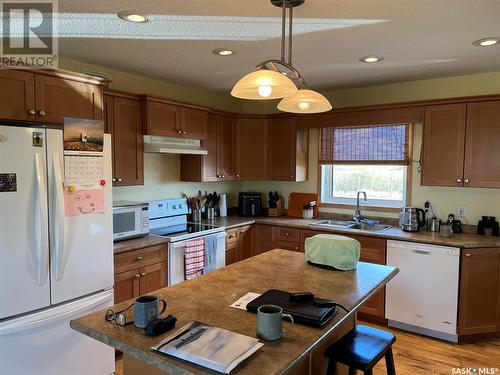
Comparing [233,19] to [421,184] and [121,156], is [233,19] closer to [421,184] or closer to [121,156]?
[121,156]

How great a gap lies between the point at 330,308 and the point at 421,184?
2.49 metres

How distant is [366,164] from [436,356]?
80.4 inches

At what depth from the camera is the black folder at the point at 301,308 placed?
57.5 inches


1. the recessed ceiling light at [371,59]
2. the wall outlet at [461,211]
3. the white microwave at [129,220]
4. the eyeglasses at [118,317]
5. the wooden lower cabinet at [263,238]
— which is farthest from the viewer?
the wooden lower cabinet at [263,238]

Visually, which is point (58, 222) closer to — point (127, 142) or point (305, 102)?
point (127, 142)

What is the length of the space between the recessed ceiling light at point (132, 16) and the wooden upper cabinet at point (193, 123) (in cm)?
150

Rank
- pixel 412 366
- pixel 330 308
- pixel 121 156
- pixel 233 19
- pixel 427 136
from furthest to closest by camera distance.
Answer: pixel 427 136, pixel 121 156, pixel 412 366, pixel 233 19, pixel 330 308

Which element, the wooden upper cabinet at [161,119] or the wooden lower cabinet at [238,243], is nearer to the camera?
the wooden upper cabinet at [161,119]

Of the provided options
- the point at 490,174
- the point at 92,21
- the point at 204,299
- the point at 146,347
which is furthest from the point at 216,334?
the point at 490,174

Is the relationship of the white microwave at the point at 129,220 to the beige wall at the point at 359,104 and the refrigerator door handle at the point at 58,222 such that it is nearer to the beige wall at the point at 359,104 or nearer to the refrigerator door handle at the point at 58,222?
the beige wall at the point at 359,104

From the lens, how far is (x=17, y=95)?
2250 mm

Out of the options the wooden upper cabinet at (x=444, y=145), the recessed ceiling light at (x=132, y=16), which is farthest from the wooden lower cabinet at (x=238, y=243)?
the recessed ceiling light at (x=132, y=16)

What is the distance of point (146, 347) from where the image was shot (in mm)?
1269

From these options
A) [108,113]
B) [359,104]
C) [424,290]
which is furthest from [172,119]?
[424,290]
